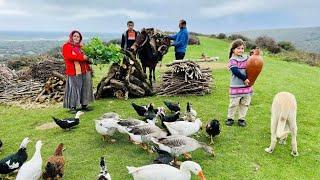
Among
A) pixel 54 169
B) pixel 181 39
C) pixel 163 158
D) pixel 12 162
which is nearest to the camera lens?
pixel 54 169

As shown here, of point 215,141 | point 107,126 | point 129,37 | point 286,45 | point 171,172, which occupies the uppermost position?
point 129,37

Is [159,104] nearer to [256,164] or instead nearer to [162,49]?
[162,49]

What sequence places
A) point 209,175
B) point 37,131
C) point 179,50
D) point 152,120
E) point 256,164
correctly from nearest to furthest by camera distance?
1. point 209,175
2. point 256,164
3. point 152,120
4. point 37,131
5. point 179,50

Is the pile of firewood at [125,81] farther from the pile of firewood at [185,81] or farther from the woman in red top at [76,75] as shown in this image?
the woman in red top at [76,75]

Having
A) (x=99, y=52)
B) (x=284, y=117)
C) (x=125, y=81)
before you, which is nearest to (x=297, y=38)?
(x=125, y=81)

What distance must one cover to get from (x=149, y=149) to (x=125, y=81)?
6.16m

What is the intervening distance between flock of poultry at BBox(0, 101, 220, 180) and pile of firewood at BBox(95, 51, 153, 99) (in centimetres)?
411

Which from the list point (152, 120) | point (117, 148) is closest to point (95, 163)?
point (117, 148)

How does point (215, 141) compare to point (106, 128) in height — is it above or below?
below

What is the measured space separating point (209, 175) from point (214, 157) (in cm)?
98

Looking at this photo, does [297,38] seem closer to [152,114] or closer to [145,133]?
[152,114]

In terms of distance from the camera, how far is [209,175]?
909cm

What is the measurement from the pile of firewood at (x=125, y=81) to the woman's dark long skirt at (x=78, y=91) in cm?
206

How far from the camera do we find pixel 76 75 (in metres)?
13.8
